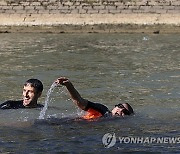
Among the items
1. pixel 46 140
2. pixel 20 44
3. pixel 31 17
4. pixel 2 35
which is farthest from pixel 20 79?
pixel 31 17

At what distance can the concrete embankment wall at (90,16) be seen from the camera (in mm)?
34781

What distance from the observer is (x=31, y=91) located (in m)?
11.3

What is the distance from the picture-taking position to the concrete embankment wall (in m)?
34.8

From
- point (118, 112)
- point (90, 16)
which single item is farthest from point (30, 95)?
point (90, 16)

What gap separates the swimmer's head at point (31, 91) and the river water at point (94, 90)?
15 cm

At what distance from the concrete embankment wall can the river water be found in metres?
3.45

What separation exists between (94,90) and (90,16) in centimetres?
2039

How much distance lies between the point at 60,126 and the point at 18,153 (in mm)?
1763

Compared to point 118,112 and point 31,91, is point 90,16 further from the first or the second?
point 31,91

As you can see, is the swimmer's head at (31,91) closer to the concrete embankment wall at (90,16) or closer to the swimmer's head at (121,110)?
the swimmer's head at (121,110)

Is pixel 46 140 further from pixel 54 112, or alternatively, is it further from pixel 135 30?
pixel 135 30

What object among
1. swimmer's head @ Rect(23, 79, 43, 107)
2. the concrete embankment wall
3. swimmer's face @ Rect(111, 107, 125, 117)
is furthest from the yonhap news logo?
the concrete embankment wall

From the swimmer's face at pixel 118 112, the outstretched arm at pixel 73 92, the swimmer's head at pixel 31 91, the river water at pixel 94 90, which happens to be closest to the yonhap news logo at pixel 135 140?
the river water at pixel 94 90

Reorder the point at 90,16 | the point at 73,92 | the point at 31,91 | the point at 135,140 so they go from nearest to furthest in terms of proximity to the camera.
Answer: the point at 135,140
the point at 73,92
the point at 31,91
the point at 90,16
